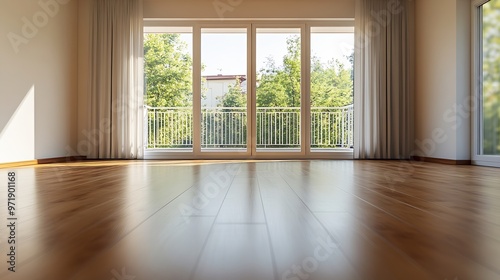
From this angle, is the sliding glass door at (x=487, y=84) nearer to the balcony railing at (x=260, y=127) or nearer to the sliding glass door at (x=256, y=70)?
the sliding glass door at (x=256, y=70)

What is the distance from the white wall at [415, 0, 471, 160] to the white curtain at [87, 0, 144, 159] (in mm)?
3854

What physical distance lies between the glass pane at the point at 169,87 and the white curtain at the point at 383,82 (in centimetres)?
244

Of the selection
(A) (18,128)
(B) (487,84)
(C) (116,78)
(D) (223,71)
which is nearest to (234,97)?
(D) (223,71)

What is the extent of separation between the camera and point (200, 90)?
5.24 meters

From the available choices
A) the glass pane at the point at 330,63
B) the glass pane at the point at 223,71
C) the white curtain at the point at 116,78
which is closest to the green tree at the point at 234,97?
the glass pane at the point at 223,71

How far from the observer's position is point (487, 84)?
3854 millimetres

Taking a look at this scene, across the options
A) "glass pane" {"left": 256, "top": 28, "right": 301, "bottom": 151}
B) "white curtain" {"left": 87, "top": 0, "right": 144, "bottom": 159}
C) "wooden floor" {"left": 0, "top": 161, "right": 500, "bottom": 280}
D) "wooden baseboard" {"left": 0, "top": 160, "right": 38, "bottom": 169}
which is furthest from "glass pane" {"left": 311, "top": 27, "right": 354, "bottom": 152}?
"wooden floor" {"left": 0, "top": 161, "right": 500, "bottom": 280}

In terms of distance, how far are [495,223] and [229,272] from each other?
0.93 m

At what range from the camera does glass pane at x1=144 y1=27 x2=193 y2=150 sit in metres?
5.60

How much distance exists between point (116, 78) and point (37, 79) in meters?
1.06

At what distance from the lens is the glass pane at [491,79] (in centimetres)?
369

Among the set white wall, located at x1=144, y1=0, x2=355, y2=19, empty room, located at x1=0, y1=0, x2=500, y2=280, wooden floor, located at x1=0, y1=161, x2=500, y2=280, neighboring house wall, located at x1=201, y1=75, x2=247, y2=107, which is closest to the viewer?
wooden floor, located at x1=0, y1=161, x2=500, y2=280

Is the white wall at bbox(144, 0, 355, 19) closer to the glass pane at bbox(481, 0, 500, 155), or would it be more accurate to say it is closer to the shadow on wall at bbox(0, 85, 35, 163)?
the glass pane at bbox(481, 0, 500, 155)

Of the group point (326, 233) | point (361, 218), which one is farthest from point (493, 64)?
point (326, 233)
